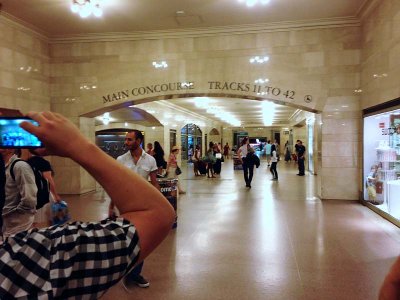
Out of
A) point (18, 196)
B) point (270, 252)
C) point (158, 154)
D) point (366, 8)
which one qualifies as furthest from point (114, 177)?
point (158, 154)

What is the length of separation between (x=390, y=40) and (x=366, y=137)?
243 cm

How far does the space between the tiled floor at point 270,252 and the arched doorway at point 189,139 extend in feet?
53.0

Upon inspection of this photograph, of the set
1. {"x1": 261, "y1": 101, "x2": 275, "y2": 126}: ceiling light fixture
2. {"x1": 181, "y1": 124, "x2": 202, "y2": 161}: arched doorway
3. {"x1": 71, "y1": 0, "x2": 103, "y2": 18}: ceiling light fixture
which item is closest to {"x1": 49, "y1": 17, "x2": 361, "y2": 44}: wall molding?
{"x1": 71, "y1": 0, "x2": 103, "y2": 18}: ceiling light fixture

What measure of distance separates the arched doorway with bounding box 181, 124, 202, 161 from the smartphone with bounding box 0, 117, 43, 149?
2260 centimetres

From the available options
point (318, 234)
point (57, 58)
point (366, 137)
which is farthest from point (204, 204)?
point (57, 58)

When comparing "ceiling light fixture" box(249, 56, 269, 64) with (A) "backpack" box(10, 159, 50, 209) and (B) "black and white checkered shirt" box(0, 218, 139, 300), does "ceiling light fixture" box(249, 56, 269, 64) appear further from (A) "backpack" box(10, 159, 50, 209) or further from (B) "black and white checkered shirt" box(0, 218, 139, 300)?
(B) "black and white checkered shirt" box(0, 218, 139, 300)

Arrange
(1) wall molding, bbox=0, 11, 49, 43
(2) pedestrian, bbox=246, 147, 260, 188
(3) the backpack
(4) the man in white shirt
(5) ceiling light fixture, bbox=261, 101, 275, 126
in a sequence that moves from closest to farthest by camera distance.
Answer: (3) the backpack → (4) the man in white shirt → (1) wall molding, bbox=0, 11, 49, 43 → (2) pedestrian, bbox=246, 147, 260, 188 → (5) ceiling light fixture, bbox=261, 101, 275, 126

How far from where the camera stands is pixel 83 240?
0.85 meters

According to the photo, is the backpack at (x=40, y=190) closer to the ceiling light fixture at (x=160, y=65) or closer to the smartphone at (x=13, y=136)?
the smartphone at (x=13, y=136)

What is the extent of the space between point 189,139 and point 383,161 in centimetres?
1916

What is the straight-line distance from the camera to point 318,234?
18.3 ft

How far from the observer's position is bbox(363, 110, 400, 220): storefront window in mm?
6492

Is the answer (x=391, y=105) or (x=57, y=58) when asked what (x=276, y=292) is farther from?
(x=57, y=58)

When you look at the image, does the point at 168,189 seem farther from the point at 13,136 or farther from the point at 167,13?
the point at 13,136
